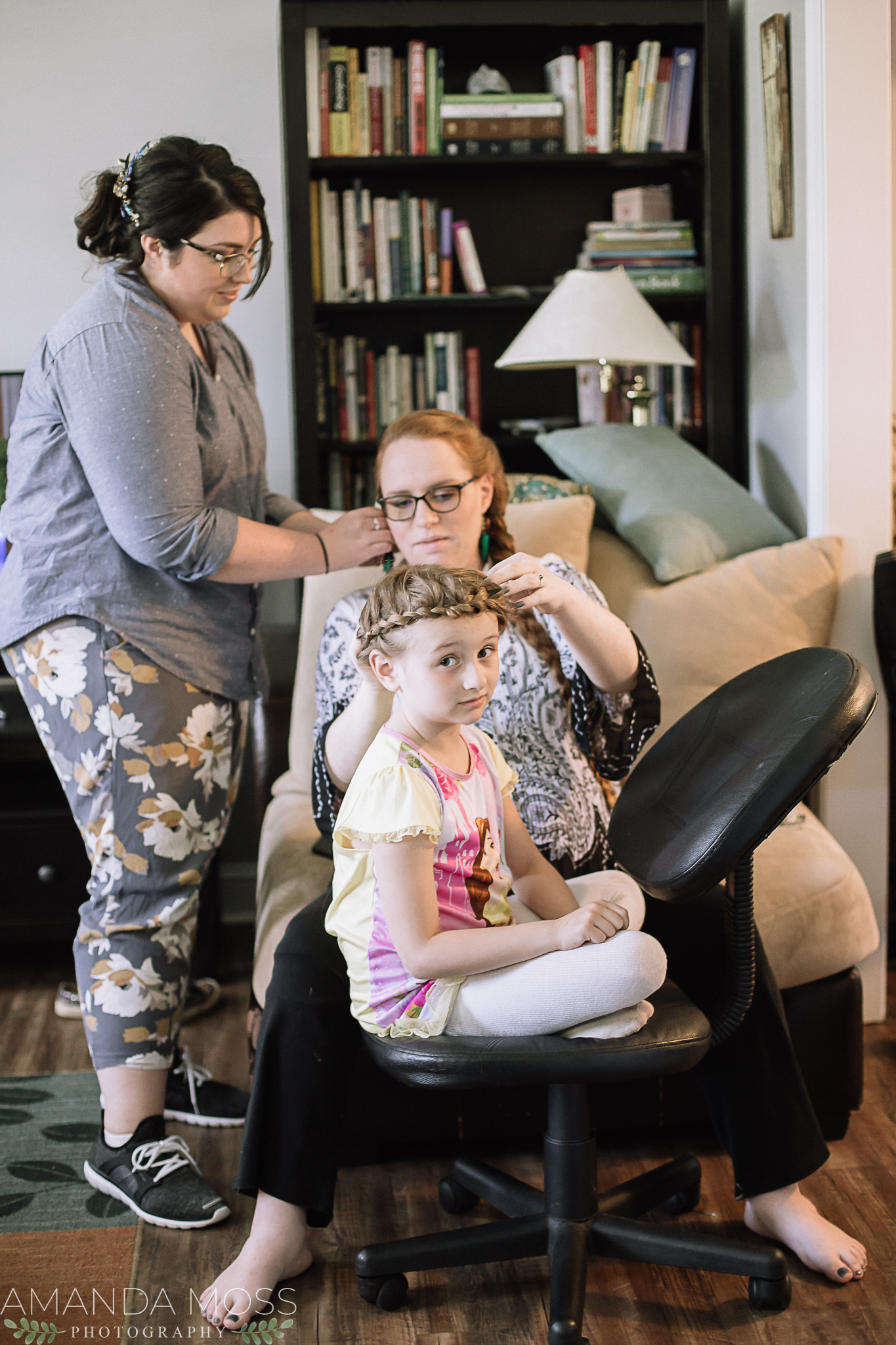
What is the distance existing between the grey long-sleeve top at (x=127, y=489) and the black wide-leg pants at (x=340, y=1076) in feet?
1.63

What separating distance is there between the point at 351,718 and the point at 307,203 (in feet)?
5.69

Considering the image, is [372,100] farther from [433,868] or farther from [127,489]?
[433,868]

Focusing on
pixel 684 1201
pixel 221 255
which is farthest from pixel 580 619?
pixel 684 1201

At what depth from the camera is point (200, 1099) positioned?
6.48 feet

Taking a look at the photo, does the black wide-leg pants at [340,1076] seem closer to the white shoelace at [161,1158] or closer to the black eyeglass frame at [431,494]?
the white shoelace at [161,1158]

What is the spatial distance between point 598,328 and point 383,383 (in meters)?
0.63

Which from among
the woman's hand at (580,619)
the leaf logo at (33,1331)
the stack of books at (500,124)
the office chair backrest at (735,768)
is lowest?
the leaf logo at (33,1331)

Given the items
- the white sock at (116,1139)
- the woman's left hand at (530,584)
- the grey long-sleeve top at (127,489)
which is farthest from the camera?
the white sock at (116,1139)

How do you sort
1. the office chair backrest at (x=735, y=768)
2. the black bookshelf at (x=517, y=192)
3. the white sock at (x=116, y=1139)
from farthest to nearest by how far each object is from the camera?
the black bookshelf at (x=517, y=192) < the white sock at (x=116, y=1139) < the office chair backrest at (x=735, y=768)

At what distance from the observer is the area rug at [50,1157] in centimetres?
168

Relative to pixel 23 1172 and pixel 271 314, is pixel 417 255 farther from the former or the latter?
pixel 23 1172

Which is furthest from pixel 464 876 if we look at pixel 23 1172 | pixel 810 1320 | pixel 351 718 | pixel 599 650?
pixel 23 1172

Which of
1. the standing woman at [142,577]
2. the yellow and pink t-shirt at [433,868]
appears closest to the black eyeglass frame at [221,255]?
the standing woman at [142,577]

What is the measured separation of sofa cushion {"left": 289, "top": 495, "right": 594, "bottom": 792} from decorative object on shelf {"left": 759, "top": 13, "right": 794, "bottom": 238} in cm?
83
